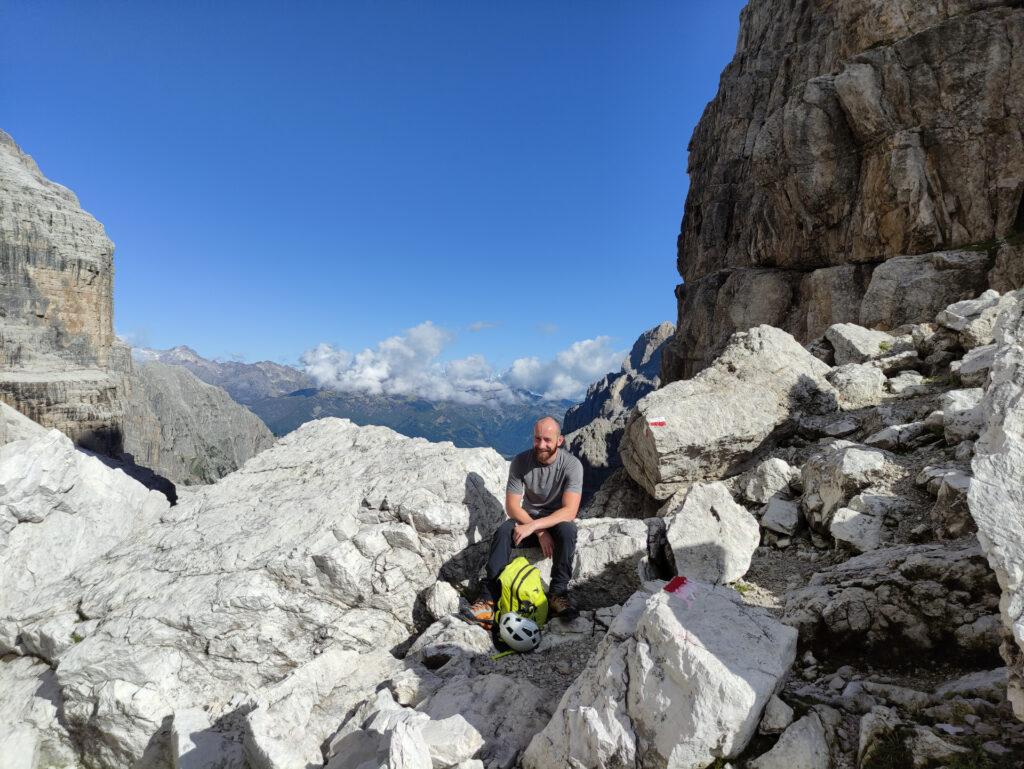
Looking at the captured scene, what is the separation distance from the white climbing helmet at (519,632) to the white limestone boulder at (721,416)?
6665mm

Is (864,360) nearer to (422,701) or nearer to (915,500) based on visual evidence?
(915,500)

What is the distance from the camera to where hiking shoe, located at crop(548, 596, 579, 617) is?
26.2ft

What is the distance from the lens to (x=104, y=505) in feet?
34.8

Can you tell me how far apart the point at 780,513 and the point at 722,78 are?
6493 cm

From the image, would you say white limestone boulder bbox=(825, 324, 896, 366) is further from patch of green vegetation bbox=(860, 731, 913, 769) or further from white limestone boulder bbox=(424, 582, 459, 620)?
patch of green vegetation bbox=(860, 731, 913, 769)

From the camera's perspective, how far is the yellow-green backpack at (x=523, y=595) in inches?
307

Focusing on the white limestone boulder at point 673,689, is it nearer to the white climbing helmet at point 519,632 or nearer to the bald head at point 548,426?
the white climbing helmet at point 519,632

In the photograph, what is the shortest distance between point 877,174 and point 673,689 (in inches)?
1718

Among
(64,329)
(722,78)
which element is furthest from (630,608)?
(64,329)

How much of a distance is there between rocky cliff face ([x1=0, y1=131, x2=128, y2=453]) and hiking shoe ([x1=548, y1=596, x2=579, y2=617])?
7315cm

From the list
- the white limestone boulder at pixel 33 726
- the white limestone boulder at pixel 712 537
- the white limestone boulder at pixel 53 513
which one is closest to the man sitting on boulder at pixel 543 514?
the white limestone boulder at pixel 712 537

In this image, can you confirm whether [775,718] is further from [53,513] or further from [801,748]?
[53,513]

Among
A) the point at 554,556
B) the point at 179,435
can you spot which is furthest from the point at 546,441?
the point at 179,435

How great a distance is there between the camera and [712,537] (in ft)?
28.5
